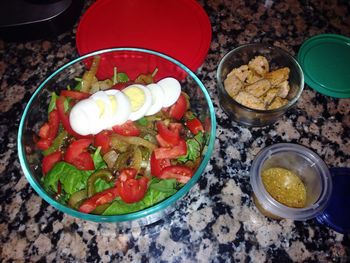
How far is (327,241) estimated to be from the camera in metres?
1.03

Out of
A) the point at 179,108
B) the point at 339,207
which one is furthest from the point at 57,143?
the point at 339,207

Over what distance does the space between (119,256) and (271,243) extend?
44cm

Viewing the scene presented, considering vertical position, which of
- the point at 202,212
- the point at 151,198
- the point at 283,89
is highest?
the point at 283,89

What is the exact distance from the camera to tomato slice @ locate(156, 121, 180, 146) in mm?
975

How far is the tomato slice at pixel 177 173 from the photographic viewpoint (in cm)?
94

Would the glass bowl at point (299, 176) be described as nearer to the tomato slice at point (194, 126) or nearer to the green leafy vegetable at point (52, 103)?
the tomato slice at point (194, 126)

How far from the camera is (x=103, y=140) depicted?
0.98 m

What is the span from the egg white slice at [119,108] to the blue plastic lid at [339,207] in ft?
2.14

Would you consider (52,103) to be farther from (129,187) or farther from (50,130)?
(129,187)

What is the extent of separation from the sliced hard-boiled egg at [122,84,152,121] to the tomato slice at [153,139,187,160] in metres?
0.12

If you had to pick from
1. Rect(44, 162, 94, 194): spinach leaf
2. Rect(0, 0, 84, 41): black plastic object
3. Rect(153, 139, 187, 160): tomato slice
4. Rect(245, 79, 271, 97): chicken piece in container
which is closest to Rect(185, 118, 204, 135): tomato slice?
Rect(153, 139, 187, 160): tomato slice

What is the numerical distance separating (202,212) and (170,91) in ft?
1.24

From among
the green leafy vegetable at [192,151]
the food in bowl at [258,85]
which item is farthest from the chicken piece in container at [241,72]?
the green leafy vegetable at [192,151]

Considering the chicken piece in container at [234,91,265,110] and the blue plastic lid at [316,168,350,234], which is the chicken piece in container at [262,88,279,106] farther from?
the blue plastic lid at [316,168,350,234]
